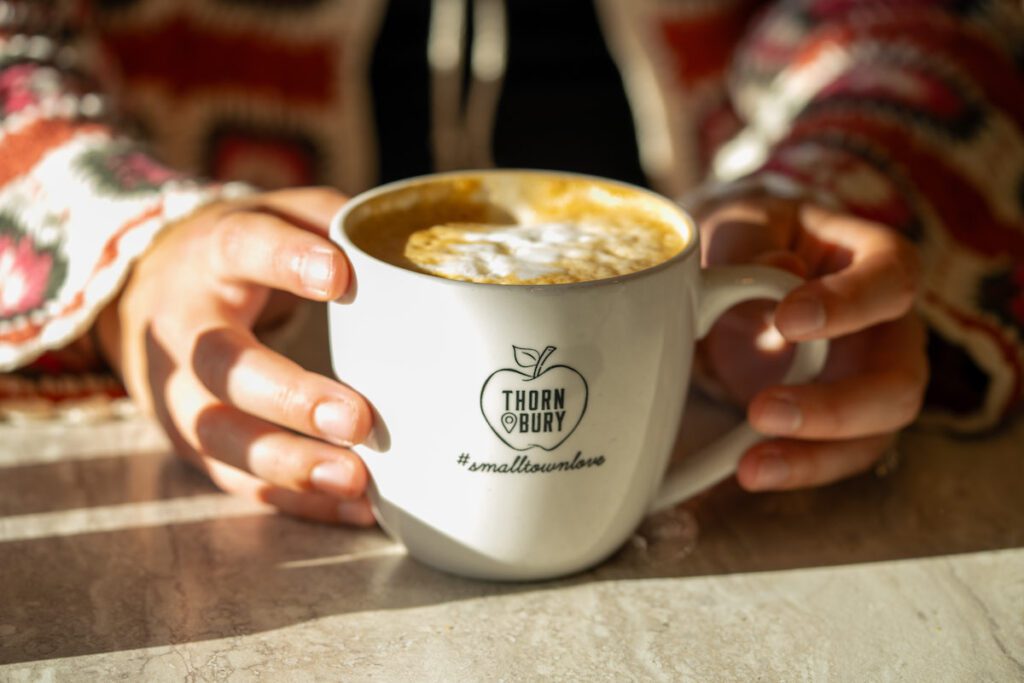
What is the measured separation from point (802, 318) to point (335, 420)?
22 cm

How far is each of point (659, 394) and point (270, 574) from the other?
0.65 ft

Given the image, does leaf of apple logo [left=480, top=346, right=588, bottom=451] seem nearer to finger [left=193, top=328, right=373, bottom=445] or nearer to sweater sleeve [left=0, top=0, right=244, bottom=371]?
finger [left=193, top=328, right=373, bottom=445]

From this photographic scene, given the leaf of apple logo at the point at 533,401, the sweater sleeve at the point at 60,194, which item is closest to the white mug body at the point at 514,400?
the leaf of apple logo at the point at 533,401

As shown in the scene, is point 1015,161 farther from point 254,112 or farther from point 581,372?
point 254,112

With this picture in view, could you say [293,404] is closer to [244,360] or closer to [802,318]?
[244,360]

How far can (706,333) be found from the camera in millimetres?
486

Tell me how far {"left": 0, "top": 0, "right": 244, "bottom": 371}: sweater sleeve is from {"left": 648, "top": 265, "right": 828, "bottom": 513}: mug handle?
285 mm

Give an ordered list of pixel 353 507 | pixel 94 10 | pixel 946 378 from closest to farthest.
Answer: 1. pixel 353 507
2. pixel 946 378
3. pixel 94 10

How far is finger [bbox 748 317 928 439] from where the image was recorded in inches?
19.4

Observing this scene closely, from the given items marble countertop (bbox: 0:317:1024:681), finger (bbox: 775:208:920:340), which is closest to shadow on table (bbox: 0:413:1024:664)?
marble countertop (bbox: 0:317:1024:681)

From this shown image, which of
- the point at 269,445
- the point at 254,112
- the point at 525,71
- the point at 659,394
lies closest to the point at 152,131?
the point at 254,112

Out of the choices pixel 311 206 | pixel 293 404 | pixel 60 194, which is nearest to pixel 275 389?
pixel 293 404

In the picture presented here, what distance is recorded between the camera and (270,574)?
464 millimetres

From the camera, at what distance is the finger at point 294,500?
50 centimetres
